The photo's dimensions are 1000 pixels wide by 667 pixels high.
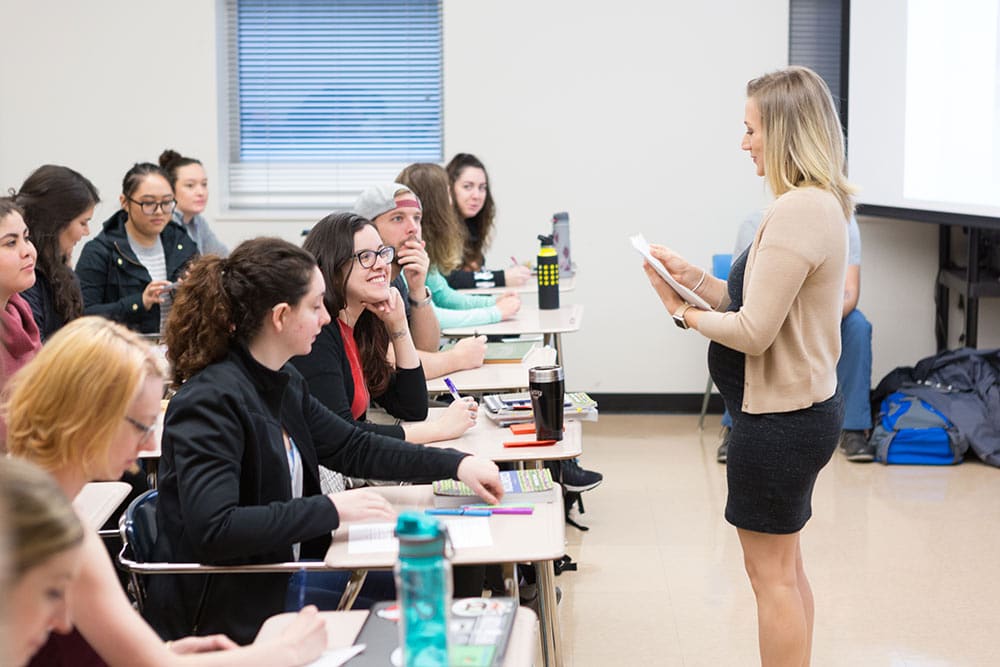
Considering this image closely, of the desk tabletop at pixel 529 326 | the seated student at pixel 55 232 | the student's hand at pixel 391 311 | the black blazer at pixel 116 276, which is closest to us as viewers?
the student's hand at pixel 391 311

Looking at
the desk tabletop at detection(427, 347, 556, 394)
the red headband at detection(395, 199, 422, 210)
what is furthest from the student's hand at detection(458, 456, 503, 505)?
the red headband at detection(395, 199, 422, 210)

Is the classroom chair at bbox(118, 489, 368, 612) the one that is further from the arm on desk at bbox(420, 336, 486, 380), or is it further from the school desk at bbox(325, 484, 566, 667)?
the arm on desk at bbox(420, 336, 486, 380)

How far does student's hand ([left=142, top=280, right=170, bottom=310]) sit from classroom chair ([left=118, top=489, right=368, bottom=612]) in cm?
A: 226

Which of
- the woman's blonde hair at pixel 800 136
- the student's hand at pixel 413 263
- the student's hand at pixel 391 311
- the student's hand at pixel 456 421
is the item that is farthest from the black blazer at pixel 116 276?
the woman's blonde hair at pixel 800 136

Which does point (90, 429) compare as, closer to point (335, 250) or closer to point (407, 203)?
point (335, 250)

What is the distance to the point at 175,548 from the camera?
215 cm

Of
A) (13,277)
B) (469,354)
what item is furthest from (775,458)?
(13,277)

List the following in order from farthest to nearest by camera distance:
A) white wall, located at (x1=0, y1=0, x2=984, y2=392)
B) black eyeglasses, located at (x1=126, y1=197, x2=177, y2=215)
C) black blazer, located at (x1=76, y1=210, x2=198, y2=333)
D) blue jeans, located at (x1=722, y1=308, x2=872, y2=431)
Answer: white wall, located at (x1=0, y1=0, x2=984, y2=392)
blue jeans, located at (x1=722, y1=308, x2=872, y2=431)
black eyeglasses, located at (x1=126, y1=197, x2=177, y2=215)
black blazer, located at (x1=76, y1=210, x2=198, y2=333)

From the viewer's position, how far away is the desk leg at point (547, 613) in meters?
2.53

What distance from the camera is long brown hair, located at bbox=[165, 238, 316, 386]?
220cm

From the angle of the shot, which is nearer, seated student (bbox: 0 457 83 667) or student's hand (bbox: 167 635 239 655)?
seated student (bbox: 0 457 83 667)

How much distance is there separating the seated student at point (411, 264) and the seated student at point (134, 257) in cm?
126

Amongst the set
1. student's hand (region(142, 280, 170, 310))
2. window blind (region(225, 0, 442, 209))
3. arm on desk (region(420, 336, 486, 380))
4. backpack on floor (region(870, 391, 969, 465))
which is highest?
window blind (region(225, 0, 442, 209))

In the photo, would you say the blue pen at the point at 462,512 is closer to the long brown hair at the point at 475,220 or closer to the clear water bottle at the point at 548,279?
the clear water bottle at the point at 548,279
